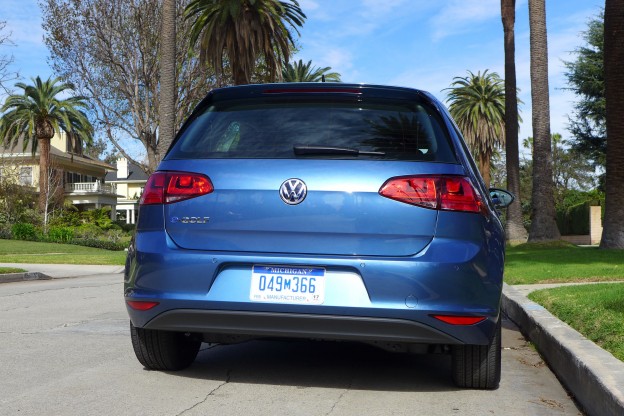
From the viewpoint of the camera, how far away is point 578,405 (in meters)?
4.82

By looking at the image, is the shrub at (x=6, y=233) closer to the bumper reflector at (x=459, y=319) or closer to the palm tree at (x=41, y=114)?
the palm tree at (x=41, y=114)

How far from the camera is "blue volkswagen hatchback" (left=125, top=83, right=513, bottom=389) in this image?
456 cm

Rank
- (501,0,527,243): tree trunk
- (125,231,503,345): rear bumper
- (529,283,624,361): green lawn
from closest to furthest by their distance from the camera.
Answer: (125,231,503,345): rear bumper < (529,283,624,361): green lawn < (501,0,527,243): tree trunk

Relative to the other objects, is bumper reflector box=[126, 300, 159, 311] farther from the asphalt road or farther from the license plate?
the license plate

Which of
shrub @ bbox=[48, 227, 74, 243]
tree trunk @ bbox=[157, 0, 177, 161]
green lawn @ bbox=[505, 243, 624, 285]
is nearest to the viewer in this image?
green lawn @ bbox=[505, 243, 624, 285]

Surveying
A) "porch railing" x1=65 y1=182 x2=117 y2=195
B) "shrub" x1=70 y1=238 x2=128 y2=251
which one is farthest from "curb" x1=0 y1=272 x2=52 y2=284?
"porch railing" x1=65 y1=182 x2=117 y2=195

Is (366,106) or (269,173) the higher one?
(366,106)

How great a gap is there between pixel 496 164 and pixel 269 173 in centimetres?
8749

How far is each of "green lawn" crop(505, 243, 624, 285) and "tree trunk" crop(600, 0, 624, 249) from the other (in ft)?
2.60

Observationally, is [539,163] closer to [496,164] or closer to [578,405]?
[578,405]

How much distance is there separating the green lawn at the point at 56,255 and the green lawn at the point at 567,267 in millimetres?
11873

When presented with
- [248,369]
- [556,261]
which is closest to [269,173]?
[248,369]

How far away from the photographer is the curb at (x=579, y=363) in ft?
13.5

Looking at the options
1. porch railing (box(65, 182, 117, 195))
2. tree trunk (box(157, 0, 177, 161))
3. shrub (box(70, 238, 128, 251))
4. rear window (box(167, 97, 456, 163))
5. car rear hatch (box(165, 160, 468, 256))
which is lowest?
shrub (box(70, 238, 128, 251))
